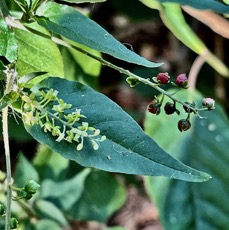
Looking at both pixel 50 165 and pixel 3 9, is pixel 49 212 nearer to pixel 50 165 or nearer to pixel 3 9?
pixel 50 165

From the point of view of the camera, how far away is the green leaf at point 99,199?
168cm

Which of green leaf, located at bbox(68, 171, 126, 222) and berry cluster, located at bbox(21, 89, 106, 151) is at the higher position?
berry cluster, located at bbox(21, 89, 106, 151)

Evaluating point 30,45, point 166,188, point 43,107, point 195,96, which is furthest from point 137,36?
point 43,107

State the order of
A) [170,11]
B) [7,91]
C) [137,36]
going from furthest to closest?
[137,36] < [170,11] < [7,91]

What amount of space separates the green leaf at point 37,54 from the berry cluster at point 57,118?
11 cm

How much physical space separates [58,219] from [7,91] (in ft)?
2.11

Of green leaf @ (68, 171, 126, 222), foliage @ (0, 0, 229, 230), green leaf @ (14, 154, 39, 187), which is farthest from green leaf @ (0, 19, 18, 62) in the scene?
green leaf @ (68, 171, 126, 222)

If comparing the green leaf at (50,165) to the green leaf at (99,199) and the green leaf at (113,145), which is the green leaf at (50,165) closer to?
the green leaf at (99,199)

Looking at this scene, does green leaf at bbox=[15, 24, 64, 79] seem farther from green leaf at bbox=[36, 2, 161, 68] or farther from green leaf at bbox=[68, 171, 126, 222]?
green leaf at bbox=[68, 171, 126, 222]

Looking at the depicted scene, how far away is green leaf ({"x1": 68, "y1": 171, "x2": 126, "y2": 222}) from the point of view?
1.68m

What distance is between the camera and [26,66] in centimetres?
100

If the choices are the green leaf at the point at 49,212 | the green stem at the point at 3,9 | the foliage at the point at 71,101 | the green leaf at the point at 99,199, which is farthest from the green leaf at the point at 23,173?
the green stem at the point at 3,9

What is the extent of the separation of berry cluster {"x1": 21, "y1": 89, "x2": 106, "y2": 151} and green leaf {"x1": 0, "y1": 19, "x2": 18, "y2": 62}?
0.06m

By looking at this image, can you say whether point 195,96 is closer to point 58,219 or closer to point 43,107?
point 58,219
